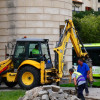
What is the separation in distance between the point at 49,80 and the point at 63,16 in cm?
→ 784

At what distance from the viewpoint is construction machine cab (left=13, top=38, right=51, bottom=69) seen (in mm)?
17812

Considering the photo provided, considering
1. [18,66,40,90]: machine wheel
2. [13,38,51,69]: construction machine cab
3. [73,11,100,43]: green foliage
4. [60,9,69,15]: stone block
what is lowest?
[18,66,40,90]: machine wheel

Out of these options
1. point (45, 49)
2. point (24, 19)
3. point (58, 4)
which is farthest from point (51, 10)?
point (45, 49)

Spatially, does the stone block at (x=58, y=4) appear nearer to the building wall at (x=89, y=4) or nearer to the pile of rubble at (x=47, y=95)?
the pile of rubble at (x=47, y=95)

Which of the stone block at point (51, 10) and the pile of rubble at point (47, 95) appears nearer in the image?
the pile of rubble at point (47, 95)

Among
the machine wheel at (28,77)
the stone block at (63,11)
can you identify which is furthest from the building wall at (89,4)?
the machine wheel at (28,77)

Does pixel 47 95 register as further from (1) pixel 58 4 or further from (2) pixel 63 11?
(2) pixel 63 11

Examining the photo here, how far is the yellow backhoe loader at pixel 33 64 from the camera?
17422 millimetres

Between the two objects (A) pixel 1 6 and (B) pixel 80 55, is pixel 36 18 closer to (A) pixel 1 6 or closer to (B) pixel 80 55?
(A) pixel 1 6

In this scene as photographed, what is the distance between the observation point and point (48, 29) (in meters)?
23.8

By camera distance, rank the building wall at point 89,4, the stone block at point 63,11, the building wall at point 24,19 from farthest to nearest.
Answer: the building wall at point 89,4, the stone block at point 63,11, the building wall at point 24,19

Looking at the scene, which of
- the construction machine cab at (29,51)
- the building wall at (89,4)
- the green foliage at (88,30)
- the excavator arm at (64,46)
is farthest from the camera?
the building wall at (89,4)

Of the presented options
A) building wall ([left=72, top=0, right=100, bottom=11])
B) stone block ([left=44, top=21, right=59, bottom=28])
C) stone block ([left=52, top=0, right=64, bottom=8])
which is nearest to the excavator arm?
stone block ([left=44, top=21, right=59, bottom=28])

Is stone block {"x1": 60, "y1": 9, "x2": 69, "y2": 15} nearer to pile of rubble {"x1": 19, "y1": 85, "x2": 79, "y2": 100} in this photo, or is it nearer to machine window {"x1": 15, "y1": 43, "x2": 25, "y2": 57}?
machine window {"x1": 15, "y1": 43, "x2": 25, "y2": 57}
